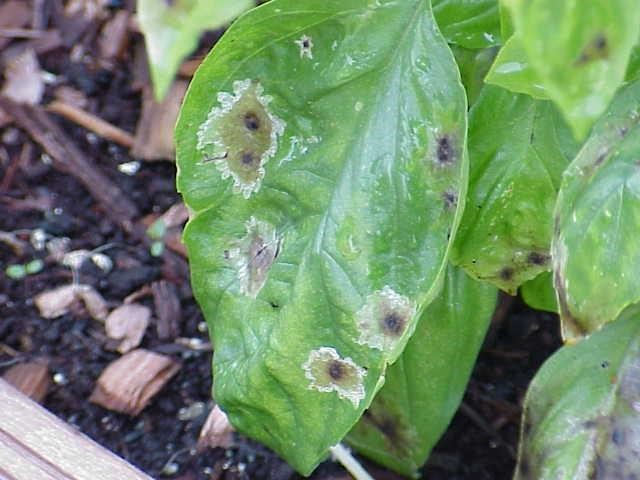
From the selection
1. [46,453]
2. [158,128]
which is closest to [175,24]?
[46,453]

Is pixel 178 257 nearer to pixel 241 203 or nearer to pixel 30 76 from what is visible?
pixel 30 76

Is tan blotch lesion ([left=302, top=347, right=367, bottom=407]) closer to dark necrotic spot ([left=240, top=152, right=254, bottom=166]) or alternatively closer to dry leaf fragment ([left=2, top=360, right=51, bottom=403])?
dark necrotic spot ([left=240, top=152, right=254, bottom=166])

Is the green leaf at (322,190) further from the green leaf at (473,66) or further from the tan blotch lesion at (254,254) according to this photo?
the green leaf at (473,66)

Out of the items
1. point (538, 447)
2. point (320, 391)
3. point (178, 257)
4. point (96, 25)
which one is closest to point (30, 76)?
point (96, 25)

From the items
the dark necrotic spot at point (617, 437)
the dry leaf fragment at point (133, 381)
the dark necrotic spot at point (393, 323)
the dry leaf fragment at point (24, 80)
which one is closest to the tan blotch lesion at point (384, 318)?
the dark necrotic spot at point (393, 323)

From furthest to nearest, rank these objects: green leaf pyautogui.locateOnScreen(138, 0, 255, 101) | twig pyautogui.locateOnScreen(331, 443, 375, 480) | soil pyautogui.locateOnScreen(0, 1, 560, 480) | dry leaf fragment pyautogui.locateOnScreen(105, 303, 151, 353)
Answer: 1. dry leaf fragment pyautogui.locateOnScreen(105, 303, 151, 353)
2. soil pyautogui.locateOnScreen(0, 1, 560, 480)
3. twig pyautogui.locateOnScreen(331, 443, 375, 480)
4. green leaf pyautogui.locateOnScreen(138, 0, 255, 101)

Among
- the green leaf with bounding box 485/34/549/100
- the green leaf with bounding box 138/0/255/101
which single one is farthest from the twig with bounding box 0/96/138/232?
the green leaf with bounding box 138/0/255/101
